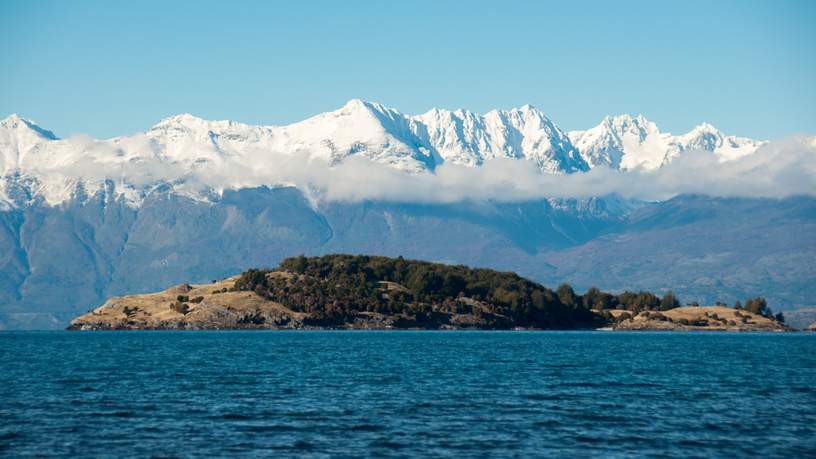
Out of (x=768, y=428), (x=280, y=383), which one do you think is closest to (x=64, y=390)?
(x=280, y=383)

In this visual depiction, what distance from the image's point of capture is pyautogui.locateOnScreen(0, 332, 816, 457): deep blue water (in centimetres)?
8181

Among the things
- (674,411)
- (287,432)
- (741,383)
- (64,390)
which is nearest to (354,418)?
(287,432)

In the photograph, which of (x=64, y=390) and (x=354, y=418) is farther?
(x=64, y=390)

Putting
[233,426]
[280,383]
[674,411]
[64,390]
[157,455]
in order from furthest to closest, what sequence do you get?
[280,383]
[64,390]
[674,411]
[233,426]
[157,455]

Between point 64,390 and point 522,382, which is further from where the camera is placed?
point 522,382

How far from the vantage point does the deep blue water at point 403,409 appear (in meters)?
81.8

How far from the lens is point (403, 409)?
332 ft

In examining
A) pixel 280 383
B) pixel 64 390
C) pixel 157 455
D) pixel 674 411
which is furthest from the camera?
pixel 280 383

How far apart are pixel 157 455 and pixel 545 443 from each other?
28.8 m

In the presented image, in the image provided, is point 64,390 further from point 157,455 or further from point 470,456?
point 470,456

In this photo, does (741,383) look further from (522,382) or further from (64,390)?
(64,390)

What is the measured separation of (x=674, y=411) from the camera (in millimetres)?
101875

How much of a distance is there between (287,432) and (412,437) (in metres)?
10.1

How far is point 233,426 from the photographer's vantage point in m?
90.1
